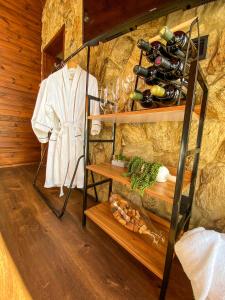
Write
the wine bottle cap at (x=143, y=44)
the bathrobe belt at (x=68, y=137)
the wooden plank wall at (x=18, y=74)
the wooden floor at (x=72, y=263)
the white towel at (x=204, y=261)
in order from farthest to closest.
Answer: the wooden plank wall at (x=18, y=74)
the bathrobe belt at (x=68, y=137)
the wooden floor at (x=72, y=263)
the wine bottle cap at (x=143, y=44)
the white towel at (x=204, y=261)

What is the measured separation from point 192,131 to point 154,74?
448 millimetres

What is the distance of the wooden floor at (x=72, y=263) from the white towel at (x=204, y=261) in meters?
0.31

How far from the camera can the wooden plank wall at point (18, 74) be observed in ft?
8.29

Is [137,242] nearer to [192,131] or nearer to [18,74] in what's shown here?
[192,131]

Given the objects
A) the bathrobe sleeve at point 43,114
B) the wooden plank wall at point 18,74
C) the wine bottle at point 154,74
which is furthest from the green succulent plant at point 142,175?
the wooden plank wall at point 18,74

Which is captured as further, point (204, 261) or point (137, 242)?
point (137, 242)

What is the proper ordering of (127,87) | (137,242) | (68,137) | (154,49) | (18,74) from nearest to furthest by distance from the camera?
(154,49) → (137,242) → (127,87) → (68,137) → (18,74)

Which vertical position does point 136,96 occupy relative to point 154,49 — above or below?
below

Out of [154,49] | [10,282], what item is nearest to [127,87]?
[154,49]

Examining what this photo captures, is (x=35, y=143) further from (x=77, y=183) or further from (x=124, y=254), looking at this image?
(x=124, y=254)

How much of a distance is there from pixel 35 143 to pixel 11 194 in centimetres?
154

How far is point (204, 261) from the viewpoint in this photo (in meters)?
0.55

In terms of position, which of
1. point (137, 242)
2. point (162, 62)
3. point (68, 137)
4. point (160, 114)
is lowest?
point (137, 242)

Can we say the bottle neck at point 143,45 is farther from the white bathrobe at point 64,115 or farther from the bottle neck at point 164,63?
the white bathrobe at point 64,115
